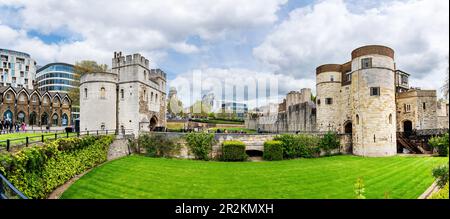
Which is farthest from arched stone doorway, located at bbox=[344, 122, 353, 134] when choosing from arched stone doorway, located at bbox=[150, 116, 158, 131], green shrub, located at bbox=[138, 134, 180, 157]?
arched stone doorway, located at bbox=[150, 116, 158, 131]

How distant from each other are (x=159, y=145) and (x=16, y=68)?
49207 millimetres

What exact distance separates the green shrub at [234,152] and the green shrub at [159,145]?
3967 mm

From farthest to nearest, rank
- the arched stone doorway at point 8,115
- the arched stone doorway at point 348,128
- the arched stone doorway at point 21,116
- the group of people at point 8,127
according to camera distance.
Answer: the arched stone doorway at point 21,116, the arched stone doorway at point 8,115, the arched stone doorway at point 348,128, the group of people at point 8,127

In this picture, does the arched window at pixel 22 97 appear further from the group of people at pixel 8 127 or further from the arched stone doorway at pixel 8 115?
the group of people at pixel 8 127

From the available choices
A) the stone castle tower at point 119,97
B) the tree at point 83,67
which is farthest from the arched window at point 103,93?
the tree at point 83,67

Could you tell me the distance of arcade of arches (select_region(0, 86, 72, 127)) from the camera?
1297 inches

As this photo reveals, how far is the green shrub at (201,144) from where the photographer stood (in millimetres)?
17930

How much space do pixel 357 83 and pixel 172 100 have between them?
4429 cm

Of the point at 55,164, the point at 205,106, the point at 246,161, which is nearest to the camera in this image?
the point at 55,164

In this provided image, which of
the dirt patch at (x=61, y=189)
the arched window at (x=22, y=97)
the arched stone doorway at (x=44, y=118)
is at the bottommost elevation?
the dirt patch at (x=61, y=189)

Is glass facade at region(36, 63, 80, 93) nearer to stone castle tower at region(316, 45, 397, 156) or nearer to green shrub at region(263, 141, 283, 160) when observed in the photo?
green shrub at region(263, 141, 283, 160)

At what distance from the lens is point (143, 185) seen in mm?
10695
